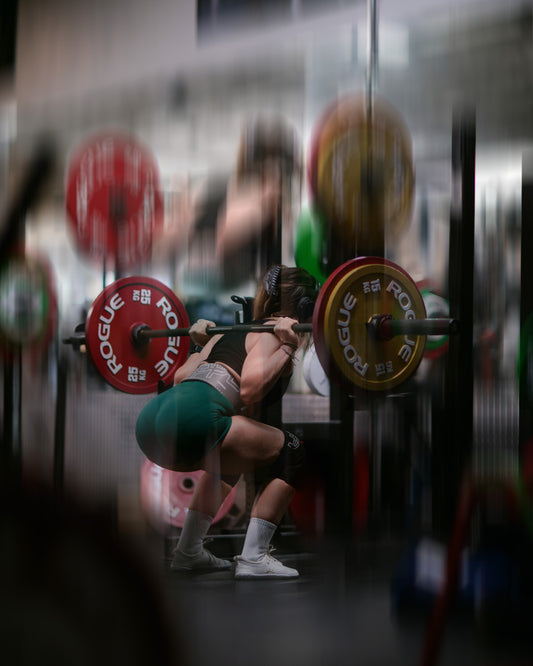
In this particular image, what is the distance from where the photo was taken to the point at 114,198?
187 cm

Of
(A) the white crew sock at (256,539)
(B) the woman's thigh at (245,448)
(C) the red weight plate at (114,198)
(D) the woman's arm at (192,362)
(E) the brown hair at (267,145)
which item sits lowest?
(A) the white crew sock at (256,539)

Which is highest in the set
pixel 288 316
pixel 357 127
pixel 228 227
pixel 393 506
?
Result: pixel 357 127

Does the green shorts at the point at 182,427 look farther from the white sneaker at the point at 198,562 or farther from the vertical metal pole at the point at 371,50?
the vertical metal pole at the point at 371,50

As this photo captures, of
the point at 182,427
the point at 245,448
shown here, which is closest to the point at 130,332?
the point at 182,427

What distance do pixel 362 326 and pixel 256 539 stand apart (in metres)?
0.54

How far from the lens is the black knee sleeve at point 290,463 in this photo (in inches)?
72.6

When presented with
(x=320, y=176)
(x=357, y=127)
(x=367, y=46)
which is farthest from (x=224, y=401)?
(x=367, y=46)

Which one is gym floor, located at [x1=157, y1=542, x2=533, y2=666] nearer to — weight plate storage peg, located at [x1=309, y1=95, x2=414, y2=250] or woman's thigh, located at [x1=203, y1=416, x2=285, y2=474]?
woman's thigh, located at [x1=203, y1=416, x2=285, y2=474]

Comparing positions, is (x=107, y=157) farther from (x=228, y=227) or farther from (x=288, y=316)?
(x=288, y=316)

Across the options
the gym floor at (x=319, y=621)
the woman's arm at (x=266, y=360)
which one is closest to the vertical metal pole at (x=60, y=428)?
the gym floor at (x=319, y=621)

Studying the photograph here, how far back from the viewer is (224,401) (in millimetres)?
1808

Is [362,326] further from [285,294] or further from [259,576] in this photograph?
[259,576]

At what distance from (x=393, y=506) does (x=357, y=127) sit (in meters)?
0.83

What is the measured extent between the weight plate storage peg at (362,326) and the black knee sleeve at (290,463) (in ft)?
0.58
